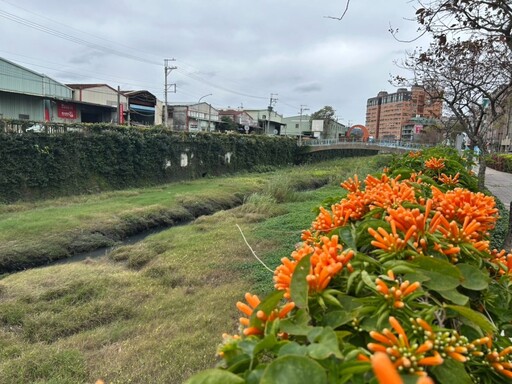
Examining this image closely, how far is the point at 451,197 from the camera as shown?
5.96 feet

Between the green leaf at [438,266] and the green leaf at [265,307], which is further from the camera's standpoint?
the green leaf at [438,266]

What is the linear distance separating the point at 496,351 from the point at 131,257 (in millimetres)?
7417

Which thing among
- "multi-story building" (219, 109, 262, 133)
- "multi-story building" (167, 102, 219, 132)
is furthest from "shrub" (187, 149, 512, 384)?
"multi-story building" (219, 109, 262, 133)

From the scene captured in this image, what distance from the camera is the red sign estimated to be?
87.0 feet

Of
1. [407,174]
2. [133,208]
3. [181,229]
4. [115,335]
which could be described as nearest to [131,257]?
[181,229]

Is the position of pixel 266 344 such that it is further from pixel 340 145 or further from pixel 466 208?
pixel 340 145

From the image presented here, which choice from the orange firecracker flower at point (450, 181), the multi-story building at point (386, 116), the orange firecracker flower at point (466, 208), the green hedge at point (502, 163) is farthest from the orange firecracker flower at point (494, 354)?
the multi-story building at point (386, 116)

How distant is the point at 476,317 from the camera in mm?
997

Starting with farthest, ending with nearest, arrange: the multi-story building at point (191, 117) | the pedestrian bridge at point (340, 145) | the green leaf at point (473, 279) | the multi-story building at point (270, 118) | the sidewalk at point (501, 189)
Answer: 1. the multi-story building at point (270, 118)
2. the multi-story building at point (191, 117)
3. the pedestrian bridge at point (340, 145)
4. the sidewalk at point (501, 189)
5. the green leaf at point (473, 279)

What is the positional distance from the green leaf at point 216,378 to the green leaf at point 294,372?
0.07 meters

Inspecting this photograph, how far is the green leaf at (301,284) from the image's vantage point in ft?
3.35

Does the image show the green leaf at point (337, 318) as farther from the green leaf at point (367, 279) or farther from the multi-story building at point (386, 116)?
the multi-story building at point (386, 116)

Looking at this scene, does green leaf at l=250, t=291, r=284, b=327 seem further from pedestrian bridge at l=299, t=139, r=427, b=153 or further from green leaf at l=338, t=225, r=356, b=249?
pedestrian bridge at l=299, t=139, r=427, b=153

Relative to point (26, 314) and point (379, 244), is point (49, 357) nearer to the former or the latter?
point (26, 314)
